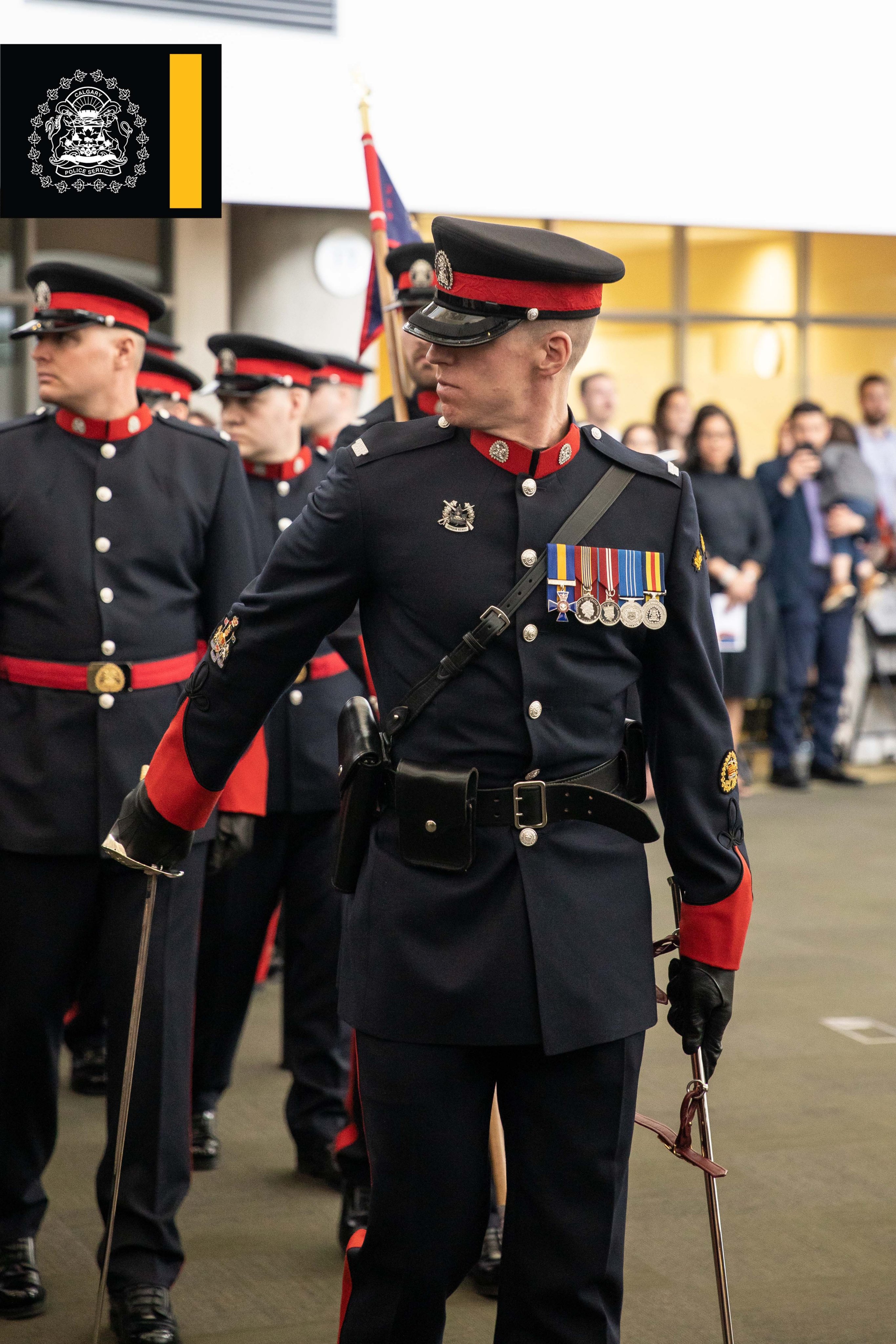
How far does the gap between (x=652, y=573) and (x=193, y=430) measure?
1.39 metres

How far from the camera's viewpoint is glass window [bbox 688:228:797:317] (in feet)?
40.2

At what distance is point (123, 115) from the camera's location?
18.7 feet

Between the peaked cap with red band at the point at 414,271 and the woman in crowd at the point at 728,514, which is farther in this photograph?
the woman in crowd at the point at 728,514

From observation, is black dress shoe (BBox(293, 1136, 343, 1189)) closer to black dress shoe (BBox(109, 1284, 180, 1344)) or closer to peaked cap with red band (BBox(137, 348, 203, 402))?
black dress shoe (BBox(109, 1284, 180, 1344))

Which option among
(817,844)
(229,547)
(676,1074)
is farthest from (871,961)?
(229,547)

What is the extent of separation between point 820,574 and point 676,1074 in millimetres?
4994

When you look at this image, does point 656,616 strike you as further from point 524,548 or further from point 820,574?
point 820,574

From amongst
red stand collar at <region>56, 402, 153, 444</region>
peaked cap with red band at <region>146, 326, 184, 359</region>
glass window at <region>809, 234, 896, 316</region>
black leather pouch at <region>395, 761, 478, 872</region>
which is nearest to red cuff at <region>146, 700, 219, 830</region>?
black leather pouch at <region>395, 761, 478, 872</region>

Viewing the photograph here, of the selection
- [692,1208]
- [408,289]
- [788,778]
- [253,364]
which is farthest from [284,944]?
[788,778]

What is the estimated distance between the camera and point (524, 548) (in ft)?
7.23

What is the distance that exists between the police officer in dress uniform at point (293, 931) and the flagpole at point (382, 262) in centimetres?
53

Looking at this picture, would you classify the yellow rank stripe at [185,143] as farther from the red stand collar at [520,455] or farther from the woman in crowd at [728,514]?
the red stand collar at [520,455]

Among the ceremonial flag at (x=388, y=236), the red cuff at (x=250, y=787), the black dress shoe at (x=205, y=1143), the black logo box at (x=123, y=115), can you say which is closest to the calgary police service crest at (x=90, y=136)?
the black logo box at (x=123, y=115)

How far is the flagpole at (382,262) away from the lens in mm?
3412
